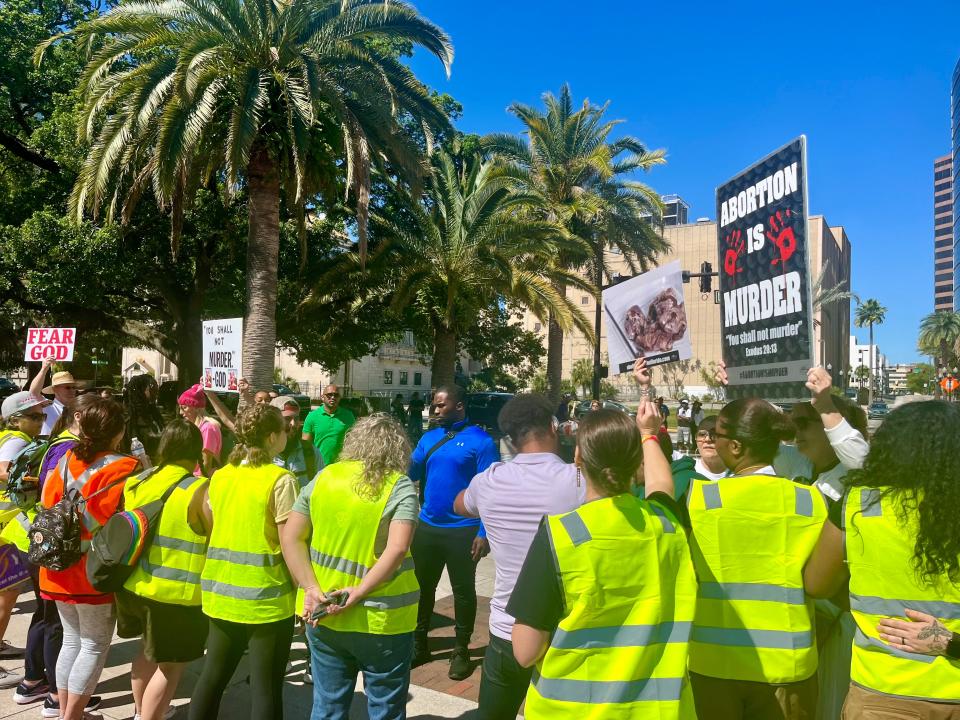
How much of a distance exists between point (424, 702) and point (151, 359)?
6323 centimetres

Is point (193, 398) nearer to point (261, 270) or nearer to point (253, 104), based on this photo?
point (253, 104)

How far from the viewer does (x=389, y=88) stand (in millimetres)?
12891

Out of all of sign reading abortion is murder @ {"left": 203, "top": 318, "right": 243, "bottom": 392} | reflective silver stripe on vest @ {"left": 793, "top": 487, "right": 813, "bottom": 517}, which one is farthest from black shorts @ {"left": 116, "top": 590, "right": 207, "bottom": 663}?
sign reading abortion is murder @ {"left": 203, "top": 318, "right": 243, "bottom": 392}

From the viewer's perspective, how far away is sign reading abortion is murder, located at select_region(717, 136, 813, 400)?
178 inches

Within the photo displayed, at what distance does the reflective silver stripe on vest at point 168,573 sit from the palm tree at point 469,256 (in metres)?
11.9

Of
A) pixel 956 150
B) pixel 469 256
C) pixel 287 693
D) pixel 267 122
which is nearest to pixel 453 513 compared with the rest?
pixel 287 693

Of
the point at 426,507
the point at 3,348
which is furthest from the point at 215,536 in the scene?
the point at 3,348

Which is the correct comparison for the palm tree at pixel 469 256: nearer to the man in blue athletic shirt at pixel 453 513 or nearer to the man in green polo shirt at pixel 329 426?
the man in green polo shirt at pixel 329 426

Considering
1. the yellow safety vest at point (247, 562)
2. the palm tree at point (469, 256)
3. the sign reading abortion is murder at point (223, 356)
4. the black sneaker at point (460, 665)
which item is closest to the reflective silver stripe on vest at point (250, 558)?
the yellow safety vest at point (247, 562)

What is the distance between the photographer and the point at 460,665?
4.57 meters

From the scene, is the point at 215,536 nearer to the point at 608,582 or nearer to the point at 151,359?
the point at 608,582

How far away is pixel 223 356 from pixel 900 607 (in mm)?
7607

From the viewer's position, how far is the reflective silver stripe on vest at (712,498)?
2.48 m

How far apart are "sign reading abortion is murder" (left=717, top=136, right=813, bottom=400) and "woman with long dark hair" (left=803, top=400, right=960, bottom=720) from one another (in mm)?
2313
